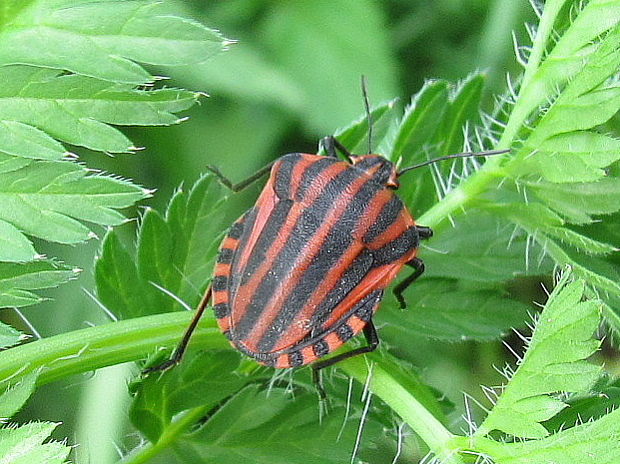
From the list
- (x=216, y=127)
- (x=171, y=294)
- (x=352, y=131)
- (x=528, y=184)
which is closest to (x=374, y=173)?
(x=352, y=131)

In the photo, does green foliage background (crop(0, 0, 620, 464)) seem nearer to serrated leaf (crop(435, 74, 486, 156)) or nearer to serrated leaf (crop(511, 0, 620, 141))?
serrated leaf (crop(435, 74, 486, 156))

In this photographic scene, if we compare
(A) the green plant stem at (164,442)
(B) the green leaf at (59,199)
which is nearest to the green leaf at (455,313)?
(A) the green plant stem at (164,442)

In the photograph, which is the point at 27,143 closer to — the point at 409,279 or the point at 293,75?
the point at 409,279

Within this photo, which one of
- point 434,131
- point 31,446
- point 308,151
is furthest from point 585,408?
point 308,151

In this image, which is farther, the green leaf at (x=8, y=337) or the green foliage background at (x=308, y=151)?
the green foliage background at (x=308, y=151)

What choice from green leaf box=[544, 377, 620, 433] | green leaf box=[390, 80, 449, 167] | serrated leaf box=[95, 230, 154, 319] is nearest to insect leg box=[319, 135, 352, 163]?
green leaf box=[390, 80, 449, 167]

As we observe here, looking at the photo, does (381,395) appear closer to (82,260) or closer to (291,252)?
(291,252)

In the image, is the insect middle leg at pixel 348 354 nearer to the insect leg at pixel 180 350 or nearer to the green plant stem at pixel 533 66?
the insect leg at pixel 180 350
